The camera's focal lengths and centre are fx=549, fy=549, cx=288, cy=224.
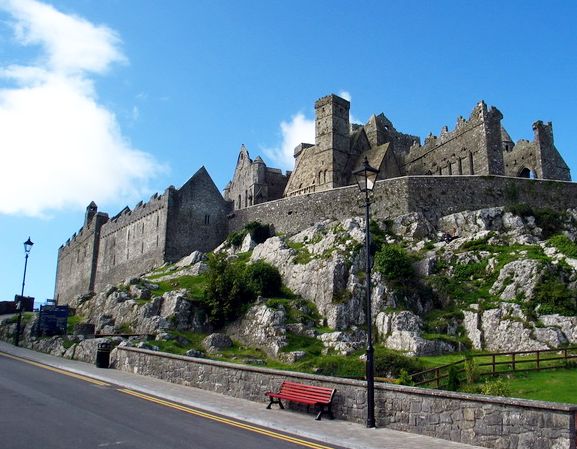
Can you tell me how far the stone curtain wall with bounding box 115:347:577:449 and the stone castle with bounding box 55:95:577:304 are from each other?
29.1 m

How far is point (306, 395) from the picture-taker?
16.2 m

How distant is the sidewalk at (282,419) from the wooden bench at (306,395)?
37cm

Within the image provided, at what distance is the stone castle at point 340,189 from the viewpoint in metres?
45.5

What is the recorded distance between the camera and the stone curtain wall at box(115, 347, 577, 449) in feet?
36.9

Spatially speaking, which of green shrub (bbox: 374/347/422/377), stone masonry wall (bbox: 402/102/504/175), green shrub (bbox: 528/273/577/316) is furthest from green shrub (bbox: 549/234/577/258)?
green shrub (bbox: 374/347/422/377)

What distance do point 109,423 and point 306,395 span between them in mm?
5650

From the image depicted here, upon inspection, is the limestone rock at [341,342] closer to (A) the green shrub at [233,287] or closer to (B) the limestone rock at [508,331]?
(A) the green shrub at [233,287]

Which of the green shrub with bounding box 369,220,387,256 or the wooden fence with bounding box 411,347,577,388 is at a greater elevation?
the green shrub with bounding box 369,220,387,256

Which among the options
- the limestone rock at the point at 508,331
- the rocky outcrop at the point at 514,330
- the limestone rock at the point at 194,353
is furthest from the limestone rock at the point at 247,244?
the limestone rock at the point at 508,331

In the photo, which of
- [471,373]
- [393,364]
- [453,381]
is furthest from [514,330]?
[453,381]

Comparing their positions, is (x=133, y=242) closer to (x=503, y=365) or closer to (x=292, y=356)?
(x=292, y=356)

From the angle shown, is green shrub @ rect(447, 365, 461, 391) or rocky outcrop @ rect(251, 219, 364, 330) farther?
rocky outcrop @ rect(251, 219, 364, 330)

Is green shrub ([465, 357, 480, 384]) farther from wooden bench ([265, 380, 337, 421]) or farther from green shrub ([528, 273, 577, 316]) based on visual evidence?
green shrub ([528, 273, 577, 316])

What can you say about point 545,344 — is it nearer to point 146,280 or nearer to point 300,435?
point 300,435
